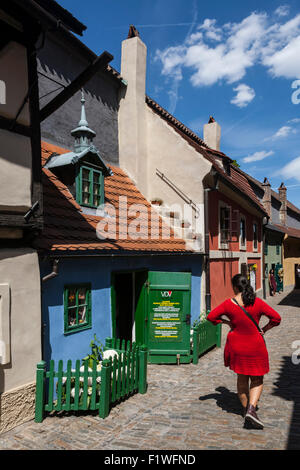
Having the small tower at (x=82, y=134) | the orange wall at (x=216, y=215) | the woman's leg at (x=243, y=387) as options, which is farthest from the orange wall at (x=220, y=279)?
the woman's leg at (x=243, y=387)

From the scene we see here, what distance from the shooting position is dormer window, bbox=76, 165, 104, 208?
854 cm

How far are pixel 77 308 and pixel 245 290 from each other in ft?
11.0

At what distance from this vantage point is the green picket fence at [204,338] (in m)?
8.62

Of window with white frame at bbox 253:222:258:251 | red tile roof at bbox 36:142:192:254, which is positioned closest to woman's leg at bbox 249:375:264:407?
red tile roof at bbox 36:142:192:254

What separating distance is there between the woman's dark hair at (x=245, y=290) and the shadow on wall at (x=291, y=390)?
6.01 feet

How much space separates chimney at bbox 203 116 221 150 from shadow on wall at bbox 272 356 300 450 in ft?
43.4

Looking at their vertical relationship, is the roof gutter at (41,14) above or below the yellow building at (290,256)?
above

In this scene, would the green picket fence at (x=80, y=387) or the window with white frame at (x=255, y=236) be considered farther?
the window with white frame at (x=255, y=236)

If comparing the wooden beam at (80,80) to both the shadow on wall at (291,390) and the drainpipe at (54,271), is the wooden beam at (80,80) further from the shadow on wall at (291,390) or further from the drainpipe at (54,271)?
the shadow on wall at (291,390)

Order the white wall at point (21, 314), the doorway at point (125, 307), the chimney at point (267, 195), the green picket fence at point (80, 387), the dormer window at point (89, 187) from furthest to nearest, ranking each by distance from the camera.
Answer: the chimney at point (267, 195)
the doorway at point (125, 307)
the dormer window at point (89, 187)
the green picket fence at point (80, 387)
the white wall at point (21, 314)

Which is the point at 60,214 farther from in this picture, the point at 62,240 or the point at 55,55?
the point at 55,55

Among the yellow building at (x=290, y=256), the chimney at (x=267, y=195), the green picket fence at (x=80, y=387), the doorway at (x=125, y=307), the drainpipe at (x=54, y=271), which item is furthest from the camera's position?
the yellow building at (x=290, y=256)
